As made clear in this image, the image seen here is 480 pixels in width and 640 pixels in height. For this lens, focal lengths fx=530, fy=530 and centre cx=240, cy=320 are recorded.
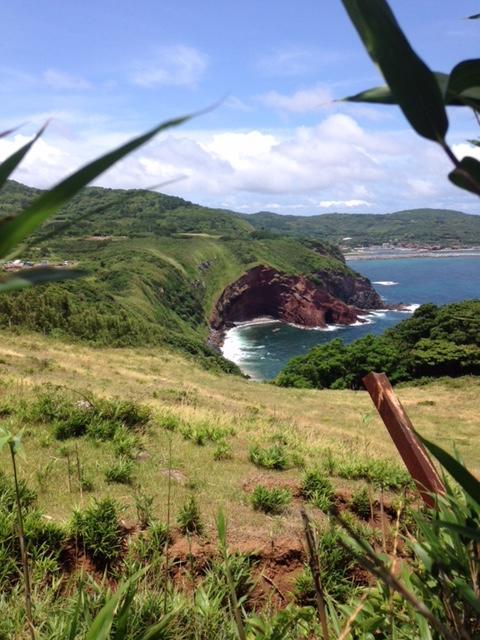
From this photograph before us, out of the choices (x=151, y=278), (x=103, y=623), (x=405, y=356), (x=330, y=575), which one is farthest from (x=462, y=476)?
(x=151, y=278)

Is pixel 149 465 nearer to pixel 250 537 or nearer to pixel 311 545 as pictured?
pixel 250 537

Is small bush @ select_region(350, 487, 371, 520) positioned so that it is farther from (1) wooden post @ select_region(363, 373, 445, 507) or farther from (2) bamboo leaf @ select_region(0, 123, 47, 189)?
(2) bamboo leaf @ select_region(0, 123, 47, 189)

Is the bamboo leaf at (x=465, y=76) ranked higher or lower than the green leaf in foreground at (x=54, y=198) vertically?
higher

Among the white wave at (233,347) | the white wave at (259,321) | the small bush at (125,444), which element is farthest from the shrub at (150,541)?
the white wave at (259,321)

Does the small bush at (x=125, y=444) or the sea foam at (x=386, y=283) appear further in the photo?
the sea foam at (x=386, y=283)

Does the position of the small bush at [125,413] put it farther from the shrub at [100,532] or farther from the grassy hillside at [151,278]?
the grassy hillside at [151,278]

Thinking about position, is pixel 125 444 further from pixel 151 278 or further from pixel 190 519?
pixel 151 278
